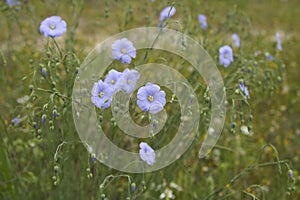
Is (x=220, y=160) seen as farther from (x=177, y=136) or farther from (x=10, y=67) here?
(x=10, y=67)

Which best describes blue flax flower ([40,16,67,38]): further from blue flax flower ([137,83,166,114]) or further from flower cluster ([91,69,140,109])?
blue flax flower ([137,83,166,114])

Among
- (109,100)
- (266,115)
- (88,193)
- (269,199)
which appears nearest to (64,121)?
(109,100)

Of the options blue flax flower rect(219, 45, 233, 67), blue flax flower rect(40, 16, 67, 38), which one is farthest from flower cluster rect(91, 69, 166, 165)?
blue flax flower rect(219, 45, 233, 67)

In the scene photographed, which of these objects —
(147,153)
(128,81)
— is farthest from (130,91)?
(147,153)

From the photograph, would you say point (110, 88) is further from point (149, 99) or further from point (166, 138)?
point (166, 138)

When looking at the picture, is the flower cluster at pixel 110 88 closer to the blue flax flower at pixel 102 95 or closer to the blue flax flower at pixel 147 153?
the blue flax flower at pixel 102 95

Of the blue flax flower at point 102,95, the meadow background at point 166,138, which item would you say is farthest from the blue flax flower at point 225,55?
the blue flax flower at point 102,95

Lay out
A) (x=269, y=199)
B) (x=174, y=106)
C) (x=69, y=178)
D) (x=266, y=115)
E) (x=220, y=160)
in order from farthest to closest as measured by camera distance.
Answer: (x=266, y=115), (x=220, y=160), (x=269, y=199), (x=174, y=106), (x=69, y=178)
